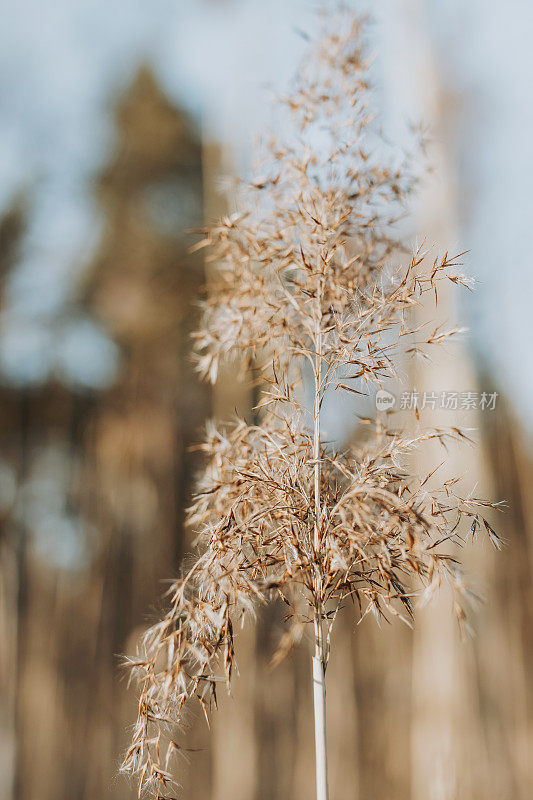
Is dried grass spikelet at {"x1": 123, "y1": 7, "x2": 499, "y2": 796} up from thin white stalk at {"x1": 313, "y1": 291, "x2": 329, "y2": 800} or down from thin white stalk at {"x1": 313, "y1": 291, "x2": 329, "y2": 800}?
up

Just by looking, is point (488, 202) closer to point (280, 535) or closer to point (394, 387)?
point (394, 387)

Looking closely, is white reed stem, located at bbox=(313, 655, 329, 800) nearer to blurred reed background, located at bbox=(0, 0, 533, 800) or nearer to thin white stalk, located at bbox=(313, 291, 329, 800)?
thin white stalk, located at bbox=(313, 291, 329, 800)

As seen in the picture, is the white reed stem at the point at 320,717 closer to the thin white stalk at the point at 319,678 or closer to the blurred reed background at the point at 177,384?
the thin white stalk at the point at 319,678

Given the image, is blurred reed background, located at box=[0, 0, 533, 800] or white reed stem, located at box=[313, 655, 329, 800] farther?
blurred reed background, located at box=[0, 0, 533, 800]

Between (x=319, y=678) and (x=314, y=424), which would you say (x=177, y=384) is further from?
(x=319, y=678)

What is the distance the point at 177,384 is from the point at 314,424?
586 millimetres

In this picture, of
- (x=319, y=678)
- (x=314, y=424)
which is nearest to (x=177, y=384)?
(x=314, y=424)

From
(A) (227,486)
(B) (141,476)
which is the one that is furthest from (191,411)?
(A) (227,486)

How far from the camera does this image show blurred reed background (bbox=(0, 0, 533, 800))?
5.31ft

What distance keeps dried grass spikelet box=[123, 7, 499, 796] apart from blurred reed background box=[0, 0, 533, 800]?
34 centimetres

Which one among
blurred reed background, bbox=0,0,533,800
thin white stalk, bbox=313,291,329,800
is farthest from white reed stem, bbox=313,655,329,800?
blurred reed background, bbox=0,0,533,800

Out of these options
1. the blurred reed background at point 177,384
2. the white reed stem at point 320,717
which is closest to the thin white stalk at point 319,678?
the white reed stem at point 320,717

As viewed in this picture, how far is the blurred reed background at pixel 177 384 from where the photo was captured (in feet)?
5.31

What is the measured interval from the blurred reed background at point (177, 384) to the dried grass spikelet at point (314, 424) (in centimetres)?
34
